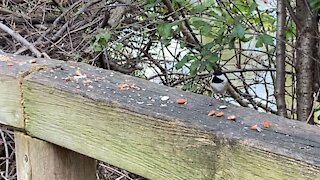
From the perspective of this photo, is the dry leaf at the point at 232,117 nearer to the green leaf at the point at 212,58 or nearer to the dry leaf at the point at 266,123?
the dry leaf at the point at 266,123

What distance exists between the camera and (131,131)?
→ 778 mm

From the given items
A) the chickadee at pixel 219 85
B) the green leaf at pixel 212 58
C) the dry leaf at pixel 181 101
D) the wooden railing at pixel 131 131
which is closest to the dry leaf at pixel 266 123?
the wooden railing at pixel 131 131

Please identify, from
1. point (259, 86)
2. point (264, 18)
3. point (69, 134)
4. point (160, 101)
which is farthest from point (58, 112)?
point (259, 86)

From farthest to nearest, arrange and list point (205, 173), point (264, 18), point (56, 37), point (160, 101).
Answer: point (264, 18) → point (56, 37) → point (160, 101) → point (205, 173)

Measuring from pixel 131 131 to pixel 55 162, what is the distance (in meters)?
0.23

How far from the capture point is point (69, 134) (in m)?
0.89

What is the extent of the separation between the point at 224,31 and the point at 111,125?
1186 mm

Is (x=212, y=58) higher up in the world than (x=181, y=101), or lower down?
lower down

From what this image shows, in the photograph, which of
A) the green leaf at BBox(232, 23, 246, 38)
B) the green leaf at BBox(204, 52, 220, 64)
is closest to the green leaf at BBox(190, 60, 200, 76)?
the green leaf at BBox(204, 52, 220, 64)

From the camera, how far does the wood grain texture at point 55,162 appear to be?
955 millimetres

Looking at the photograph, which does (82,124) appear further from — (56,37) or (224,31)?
(56,37)

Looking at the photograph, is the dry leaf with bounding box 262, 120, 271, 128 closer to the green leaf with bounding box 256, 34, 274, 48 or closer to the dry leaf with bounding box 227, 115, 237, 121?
the dry leaf with bounding box 227, 115, 237, 121

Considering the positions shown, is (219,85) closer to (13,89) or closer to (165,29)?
(13,89)

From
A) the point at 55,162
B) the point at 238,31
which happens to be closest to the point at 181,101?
the point at 55,162
